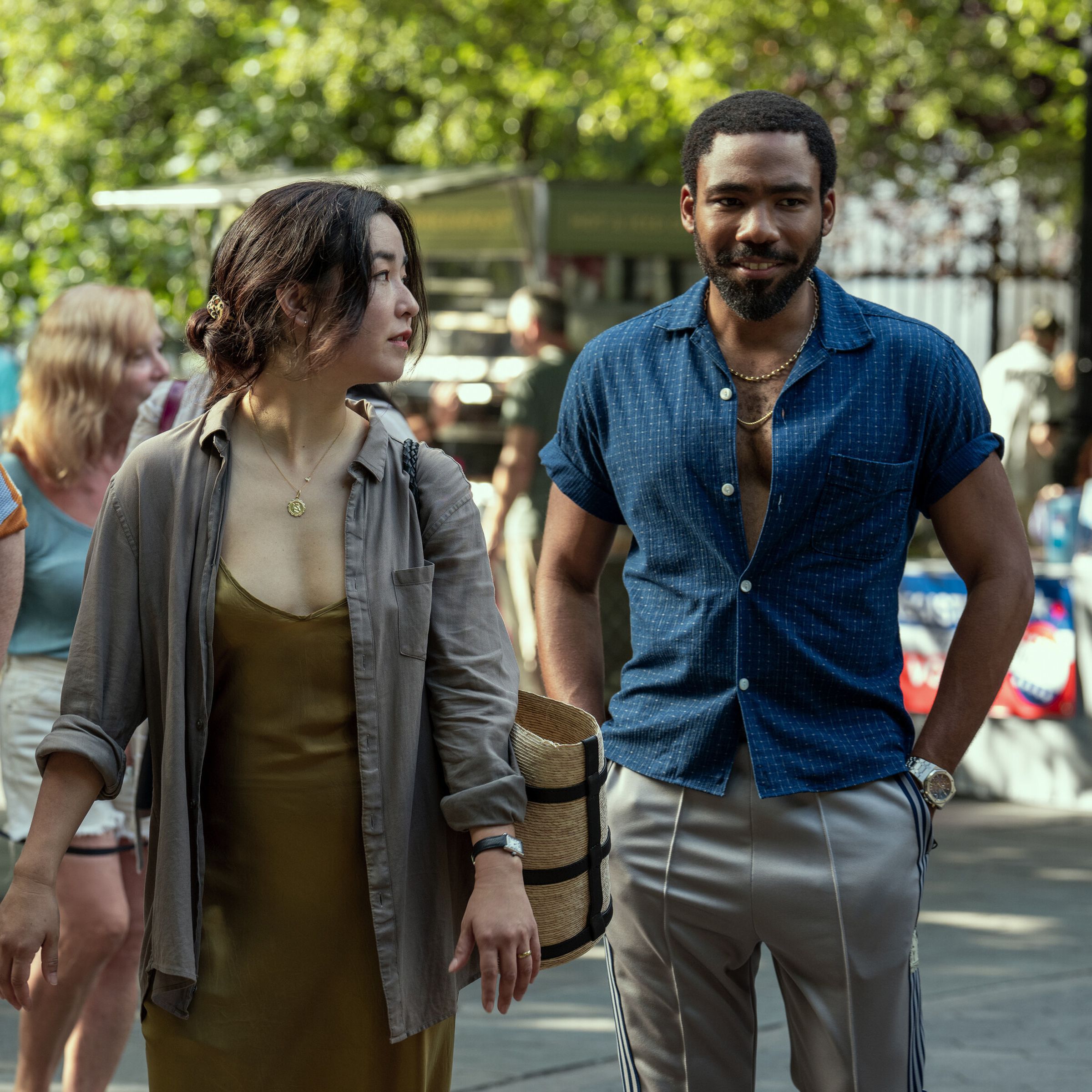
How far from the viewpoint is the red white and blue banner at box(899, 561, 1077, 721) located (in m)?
7.83

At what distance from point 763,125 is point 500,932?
1.32m

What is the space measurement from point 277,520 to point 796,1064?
124 centimetres

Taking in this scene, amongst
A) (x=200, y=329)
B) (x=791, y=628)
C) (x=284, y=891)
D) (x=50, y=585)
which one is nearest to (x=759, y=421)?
(x=791, y=628)

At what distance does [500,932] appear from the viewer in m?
2.35

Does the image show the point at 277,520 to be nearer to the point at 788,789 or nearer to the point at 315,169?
the point at 788,789

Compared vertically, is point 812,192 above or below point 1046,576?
above

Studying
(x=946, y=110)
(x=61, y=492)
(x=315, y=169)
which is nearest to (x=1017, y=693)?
(x=61, y=492)

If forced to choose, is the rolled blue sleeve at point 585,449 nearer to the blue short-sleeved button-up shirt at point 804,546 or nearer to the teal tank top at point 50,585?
the blue short-sleeved button-up shirt at point 804,546

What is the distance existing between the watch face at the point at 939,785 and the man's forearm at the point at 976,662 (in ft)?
0.08

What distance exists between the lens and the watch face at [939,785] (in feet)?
9.07

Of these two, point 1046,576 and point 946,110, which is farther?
point 946,110

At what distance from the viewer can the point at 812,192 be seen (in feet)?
9.10

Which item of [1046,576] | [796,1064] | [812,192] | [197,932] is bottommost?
[1046,576]

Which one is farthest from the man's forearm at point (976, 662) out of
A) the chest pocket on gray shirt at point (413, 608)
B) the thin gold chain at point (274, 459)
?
the thin gold chain at point (274, 459)
